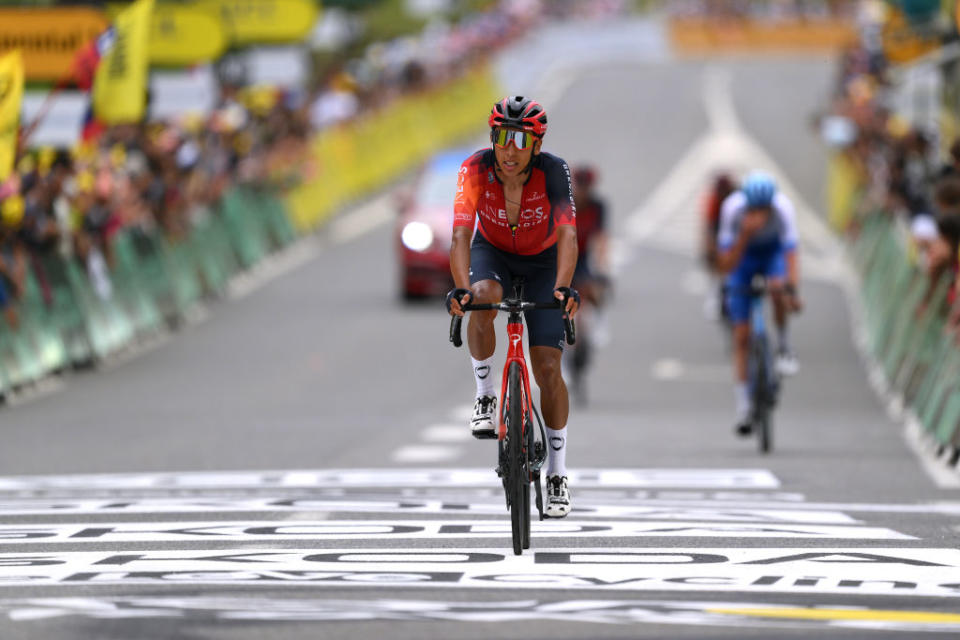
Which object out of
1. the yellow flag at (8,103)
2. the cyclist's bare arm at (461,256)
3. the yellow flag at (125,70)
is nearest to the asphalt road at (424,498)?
the cyclist's bare arm at (461,256)

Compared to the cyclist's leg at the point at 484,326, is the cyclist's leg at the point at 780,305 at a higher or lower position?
higher

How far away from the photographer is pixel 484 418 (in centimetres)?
1002

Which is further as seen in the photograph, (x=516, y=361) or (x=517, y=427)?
(x=516, y=361)

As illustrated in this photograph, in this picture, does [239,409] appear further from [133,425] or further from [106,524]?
[106,524]

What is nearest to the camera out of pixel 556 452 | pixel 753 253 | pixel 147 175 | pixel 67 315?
pixel 556 452

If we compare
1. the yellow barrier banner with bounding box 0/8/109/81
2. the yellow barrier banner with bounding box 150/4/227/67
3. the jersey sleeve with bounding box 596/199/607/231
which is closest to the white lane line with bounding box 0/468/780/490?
the jersey sleeve with bounding box 596/199/607/231

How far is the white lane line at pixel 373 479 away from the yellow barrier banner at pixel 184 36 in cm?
1213

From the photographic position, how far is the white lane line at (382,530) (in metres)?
10.4

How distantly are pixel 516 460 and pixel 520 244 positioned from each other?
112 centimetres

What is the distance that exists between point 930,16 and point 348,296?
31.2ft

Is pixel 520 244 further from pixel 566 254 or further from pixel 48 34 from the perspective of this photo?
pixel 48 34

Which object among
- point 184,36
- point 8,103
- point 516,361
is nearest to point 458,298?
point 516,361

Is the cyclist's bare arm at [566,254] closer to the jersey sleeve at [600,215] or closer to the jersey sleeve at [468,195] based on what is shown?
the jersey sleeve at [468,195]

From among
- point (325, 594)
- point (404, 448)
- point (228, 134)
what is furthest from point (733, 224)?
point (228, 134)
